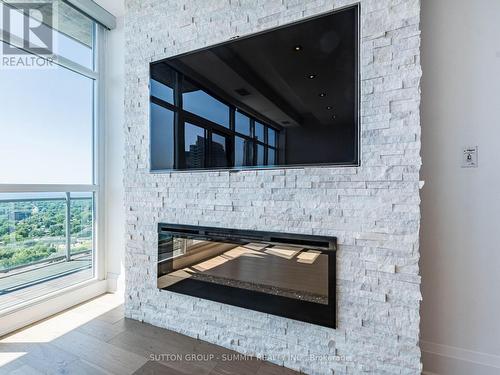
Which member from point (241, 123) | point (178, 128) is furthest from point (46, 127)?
point (241, 123)

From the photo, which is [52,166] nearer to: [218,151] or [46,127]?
[46,127]

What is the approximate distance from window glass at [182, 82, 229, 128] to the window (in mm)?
1333

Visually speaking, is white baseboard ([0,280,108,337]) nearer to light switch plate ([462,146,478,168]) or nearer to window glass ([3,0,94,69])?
window glass ([3,0,94,69])

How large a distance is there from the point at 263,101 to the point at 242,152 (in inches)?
13.3

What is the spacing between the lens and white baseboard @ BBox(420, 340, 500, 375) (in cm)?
139

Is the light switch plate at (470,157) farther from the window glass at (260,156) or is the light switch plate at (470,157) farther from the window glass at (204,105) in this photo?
the window glass at (204,105)

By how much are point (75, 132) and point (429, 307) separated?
3.08 meters

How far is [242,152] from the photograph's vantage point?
1707mm

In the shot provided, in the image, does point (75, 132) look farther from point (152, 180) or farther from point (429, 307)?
point (429, 307)

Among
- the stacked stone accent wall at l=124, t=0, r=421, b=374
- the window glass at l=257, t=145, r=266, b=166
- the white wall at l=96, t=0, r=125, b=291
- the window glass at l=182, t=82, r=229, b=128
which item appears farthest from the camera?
the white wall at l=96, t=0, r=125, b=291

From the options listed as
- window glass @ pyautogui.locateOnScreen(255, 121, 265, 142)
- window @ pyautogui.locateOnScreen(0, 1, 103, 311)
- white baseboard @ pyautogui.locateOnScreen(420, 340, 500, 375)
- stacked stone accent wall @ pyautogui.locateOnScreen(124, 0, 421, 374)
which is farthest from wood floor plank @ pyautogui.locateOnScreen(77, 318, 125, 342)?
white baseboard @ pyautogui.locateOnScreen(420, 340, 500, 375)

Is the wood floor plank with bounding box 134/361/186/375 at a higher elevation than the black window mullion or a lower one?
lower
